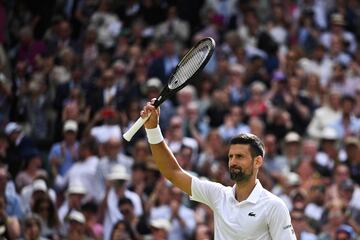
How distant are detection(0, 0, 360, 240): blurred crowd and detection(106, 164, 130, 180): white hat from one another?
0.13 feet

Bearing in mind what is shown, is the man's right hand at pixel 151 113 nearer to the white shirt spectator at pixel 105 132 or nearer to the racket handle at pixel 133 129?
the racket handle at pixel 133 129

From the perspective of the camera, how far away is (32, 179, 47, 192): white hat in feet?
43.1

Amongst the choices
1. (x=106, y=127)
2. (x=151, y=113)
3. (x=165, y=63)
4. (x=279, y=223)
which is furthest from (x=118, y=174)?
(x=279, y=223)

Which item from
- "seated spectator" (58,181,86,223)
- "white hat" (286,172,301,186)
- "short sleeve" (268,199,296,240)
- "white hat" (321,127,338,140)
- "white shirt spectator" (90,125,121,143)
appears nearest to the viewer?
"short sleeve" (268,199,296,240)

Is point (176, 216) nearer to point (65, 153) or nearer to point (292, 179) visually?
point (292, 179)

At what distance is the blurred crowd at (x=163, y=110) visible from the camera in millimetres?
13133

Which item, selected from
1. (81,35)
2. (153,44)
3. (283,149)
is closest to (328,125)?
(283,149)

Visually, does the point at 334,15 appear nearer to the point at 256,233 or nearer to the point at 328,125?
the point at 328,125

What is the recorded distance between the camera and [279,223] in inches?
284

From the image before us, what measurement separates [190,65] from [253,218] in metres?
1.30

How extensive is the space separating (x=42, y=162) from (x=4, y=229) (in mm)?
2616

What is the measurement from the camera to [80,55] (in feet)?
57.8

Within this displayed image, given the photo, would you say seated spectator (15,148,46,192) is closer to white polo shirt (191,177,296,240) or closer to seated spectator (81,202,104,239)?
seated spectator (81,202,104,239)

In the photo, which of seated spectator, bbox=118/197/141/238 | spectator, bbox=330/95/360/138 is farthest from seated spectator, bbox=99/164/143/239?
spectator, bbox=330/95/360/138
